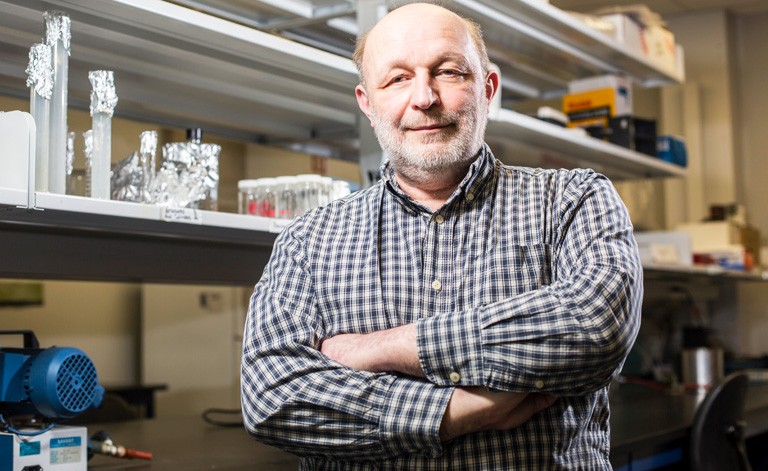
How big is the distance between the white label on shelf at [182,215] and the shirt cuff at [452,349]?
60cm

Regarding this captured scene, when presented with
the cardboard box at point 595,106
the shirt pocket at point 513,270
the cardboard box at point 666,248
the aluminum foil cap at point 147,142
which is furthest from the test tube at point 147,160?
the cardboard box at point 666,248

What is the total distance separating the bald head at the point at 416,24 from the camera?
1.46m

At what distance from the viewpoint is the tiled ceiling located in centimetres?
496

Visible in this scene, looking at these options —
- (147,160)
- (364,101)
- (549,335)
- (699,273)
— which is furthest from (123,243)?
(699,273)

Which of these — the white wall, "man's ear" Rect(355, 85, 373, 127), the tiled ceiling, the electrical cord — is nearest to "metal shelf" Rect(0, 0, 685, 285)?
the electrical cord

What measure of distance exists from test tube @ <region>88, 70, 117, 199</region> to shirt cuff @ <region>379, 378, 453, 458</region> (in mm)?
669

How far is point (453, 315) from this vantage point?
1258 mm

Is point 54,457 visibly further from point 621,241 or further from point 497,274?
point 621,241

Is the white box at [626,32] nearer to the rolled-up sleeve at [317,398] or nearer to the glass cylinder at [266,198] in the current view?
the glass cylinder at [266,198]

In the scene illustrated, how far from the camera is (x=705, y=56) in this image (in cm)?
527

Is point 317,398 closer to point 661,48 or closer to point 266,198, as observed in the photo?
point 266,198

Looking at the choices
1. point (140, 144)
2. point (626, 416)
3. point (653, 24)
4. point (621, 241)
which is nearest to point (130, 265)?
point (140, 144)

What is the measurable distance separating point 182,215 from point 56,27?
39 cm

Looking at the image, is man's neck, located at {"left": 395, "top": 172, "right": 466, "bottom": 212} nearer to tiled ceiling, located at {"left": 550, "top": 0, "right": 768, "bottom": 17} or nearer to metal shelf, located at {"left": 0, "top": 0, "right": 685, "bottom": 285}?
metal shelf, located at {"left": 0, "top": 0, "right": 685, "bottom": 285}
